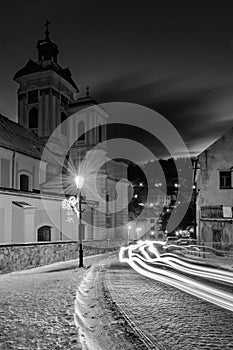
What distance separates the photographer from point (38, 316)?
7.76m

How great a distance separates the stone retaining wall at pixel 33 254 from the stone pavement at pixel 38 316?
162 inches

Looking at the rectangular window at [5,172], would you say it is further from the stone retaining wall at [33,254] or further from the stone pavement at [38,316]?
the stone pavement at [38,316]

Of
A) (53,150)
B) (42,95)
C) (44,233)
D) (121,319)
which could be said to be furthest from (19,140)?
(121,319)

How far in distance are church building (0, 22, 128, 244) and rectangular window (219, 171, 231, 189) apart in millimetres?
12016

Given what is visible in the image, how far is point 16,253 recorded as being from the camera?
1786cm

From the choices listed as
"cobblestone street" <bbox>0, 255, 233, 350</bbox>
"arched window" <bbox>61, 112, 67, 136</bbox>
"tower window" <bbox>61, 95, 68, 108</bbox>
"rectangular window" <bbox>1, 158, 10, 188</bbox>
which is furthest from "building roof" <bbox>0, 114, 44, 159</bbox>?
"cobblestone street" <bbox>0, 255, 233, 350</bbox>

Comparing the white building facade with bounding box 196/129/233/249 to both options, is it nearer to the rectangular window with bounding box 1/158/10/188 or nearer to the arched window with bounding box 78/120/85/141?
the rectangular window with bounding box 1/158/10/188

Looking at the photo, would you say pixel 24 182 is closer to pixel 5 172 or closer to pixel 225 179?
pixel 5 172

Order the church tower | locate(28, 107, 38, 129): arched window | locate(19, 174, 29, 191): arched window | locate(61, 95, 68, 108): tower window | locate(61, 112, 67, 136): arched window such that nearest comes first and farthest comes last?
locate(19, 174, 29, 191): arched window
the church tower
locate(28, 107, 38, 129): arched window
locate(61, 112, 67, 136): arched window
locate(61, 95, 68, 108): tower window

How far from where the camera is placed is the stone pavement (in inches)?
231

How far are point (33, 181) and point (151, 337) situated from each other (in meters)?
25.7

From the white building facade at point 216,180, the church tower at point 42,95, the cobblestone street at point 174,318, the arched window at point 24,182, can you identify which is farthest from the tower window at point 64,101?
the cobblestone street at point 174,318

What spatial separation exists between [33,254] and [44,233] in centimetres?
614

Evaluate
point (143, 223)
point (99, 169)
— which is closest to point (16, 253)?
point (99, 169)
